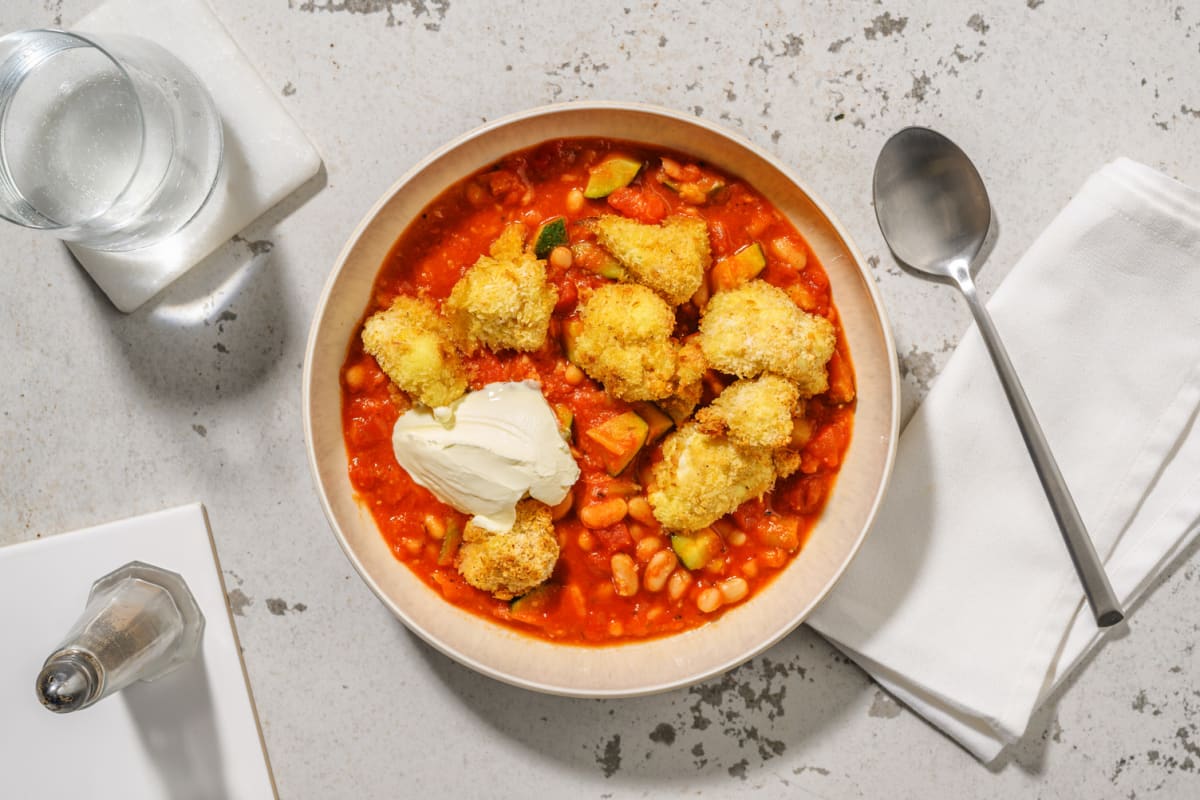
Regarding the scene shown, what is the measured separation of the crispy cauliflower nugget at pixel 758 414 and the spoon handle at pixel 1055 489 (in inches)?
25.6

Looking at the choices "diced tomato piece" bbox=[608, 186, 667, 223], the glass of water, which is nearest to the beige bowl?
"diced tomato piece" bbox=[608, 186, 667, 223]

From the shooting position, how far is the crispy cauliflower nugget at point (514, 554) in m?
2.47

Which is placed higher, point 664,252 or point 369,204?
point 664,252

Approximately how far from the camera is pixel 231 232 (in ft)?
8.96

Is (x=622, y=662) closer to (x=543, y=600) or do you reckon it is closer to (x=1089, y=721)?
(x=543, y=600)

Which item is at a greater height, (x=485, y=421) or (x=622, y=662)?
(x=485, y=421)

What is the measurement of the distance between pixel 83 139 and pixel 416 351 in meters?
1.15

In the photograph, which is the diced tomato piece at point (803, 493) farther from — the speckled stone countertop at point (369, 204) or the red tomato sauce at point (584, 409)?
the speckled stone countertop at point (369, 204)

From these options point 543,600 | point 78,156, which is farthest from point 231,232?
point 543,600

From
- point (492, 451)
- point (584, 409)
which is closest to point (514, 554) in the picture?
point (492, 451)

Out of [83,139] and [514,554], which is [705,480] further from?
[83,139]

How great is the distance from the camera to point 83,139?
2.53 metres

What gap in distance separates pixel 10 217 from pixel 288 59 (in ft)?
2.99

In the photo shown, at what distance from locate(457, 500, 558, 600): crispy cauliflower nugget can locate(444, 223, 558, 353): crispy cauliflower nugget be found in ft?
1.59
